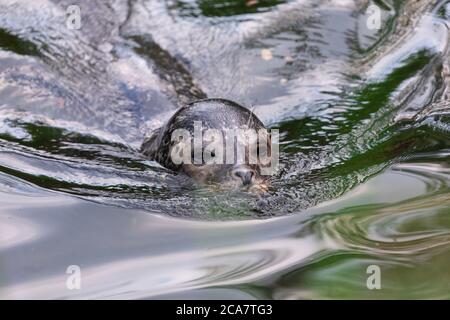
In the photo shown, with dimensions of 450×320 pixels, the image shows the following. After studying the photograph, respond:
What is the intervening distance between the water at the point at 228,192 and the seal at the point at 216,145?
0.30 ft

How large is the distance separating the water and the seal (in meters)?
0.09

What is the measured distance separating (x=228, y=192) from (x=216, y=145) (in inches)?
13.1

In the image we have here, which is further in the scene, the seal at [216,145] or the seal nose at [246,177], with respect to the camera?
the seal at [216,145]

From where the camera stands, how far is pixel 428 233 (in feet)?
13.1

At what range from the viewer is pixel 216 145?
4660 mm

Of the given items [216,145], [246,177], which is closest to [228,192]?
[246,177]

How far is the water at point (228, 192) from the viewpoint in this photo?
3.74m

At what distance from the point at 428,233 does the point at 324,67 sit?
2.69 metres

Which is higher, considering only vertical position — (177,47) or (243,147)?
(177,47)

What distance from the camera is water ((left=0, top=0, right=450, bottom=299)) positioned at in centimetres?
374

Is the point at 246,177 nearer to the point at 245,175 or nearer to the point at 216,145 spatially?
the point at 245,175

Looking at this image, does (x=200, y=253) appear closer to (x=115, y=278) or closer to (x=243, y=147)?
(x=115, y=278)

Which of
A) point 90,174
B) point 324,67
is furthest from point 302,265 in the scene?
point 324,67
